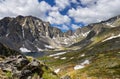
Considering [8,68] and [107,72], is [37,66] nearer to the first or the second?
[8,68]

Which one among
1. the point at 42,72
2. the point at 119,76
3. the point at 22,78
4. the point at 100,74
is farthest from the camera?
the point at 100,74

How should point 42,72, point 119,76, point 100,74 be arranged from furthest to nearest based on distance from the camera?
point 100,74 → point 119,76 → point 42,72

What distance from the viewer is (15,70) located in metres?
55.2

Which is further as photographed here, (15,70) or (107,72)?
(107,72)

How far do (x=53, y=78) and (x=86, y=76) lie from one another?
444 ft

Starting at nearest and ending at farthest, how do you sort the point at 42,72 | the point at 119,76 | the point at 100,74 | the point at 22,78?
the point at 22,78 → the point at 42,72 → the point at 119,76 → the point at 100,74

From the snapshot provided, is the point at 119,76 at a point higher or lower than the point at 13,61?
higher

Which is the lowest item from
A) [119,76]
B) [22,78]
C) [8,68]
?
[22,78]

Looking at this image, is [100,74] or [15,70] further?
[100,74]

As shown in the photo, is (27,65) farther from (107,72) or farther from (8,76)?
(107,72)

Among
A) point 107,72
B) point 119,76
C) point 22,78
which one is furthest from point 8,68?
point 107,72

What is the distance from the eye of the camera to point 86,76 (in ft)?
Result: 625

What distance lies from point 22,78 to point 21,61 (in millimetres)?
5952

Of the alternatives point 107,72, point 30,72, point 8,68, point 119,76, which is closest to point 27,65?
point 30,72
